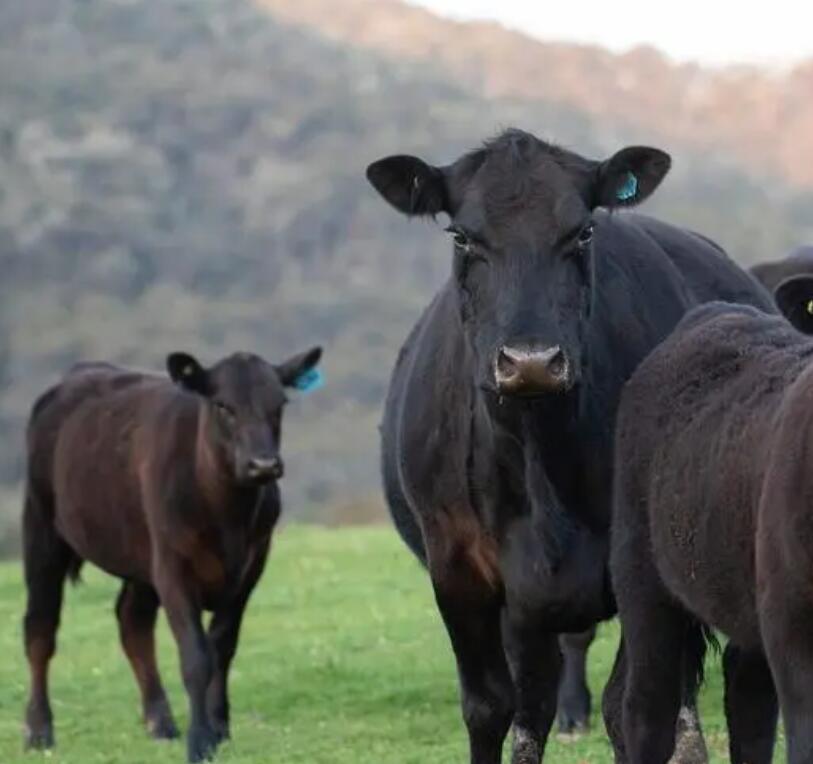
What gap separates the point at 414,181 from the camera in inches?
331

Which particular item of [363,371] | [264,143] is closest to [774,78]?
[264,143]

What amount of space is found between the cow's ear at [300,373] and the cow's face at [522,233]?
6.78m

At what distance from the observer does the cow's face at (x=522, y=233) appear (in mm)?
7484

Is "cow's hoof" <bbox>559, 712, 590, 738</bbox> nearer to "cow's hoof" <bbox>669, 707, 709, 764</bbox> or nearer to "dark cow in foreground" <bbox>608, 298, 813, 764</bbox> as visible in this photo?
"cow's hoof" <bbox>669, 707, 709, 764</bbox>

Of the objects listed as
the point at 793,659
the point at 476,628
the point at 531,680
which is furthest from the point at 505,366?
the point at 793,659

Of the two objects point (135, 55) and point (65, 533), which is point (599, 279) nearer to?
point (65, 533)

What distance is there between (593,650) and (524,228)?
790cm

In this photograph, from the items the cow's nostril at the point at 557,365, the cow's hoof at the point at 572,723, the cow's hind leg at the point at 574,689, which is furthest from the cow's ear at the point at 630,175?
the cow's hoof at the point at 572,723

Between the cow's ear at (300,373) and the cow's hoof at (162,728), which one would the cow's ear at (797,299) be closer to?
the cow's hoof at (162,728)

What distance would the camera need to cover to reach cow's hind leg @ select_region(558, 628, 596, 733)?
1249 cm

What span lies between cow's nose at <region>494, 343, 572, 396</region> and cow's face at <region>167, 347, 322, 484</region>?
22.0 ft

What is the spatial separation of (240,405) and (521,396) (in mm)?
7023

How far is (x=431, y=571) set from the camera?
871 centimetres

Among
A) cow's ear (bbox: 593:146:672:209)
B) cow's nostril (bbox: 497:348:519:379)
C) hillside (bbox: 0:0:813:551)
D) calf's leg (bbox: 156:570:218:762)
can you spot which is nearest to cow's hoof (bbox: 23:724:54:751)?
calf's leg (bbox: 156:570:218:762)
